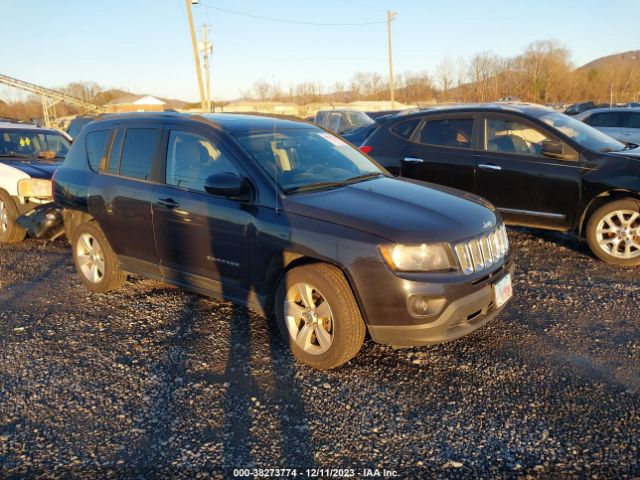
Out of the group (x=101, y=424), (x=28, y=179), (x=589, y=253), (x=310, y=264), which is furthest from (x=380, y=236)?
(x=28, y=179)

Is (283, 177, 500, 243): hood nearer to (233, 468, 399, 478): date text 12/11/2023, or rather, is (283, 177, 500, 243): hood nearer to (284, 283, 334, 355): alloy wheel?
(284, 283, 334, 355): alloy wheel

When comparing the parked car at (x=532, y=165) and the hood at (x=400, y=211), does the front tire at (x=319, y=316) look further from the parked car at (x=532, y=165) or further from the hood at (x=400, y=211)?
the parked car at (x=532, y=165)

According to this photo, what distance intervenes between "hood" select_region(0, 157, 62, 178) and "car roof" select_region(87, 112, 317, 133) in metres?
2.63

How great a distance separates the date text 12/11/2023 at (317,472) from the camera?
8.41ft

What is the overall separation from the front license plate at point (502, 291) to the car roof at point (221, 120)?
7.55 ft

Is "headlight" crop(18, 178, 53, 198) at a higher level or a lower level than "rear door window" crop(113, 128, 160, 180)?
lower

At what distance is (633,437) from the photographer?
2.78m

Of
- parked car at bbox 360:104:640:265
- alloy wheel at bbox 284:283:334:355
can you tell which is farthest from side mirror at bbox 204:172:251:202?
parked car at bbox 360:104:640:265

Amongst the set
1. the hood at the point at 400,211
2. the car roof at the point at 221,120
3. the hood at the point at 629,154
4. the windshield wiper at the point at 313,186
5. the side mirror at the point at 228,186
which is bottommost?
the hood at the point at 400,211

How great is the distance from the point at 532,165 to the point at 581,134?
0.78 metres

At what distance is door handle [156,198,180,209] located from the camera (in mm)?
4234

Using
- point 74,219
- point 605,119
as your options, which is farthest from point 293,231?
point 605,119

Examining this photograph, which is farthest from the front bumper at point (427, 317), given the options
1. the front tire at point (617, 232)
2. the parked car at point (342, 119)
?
the parked car at point (342, 119)

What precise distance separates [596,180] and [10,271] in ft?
22.6
